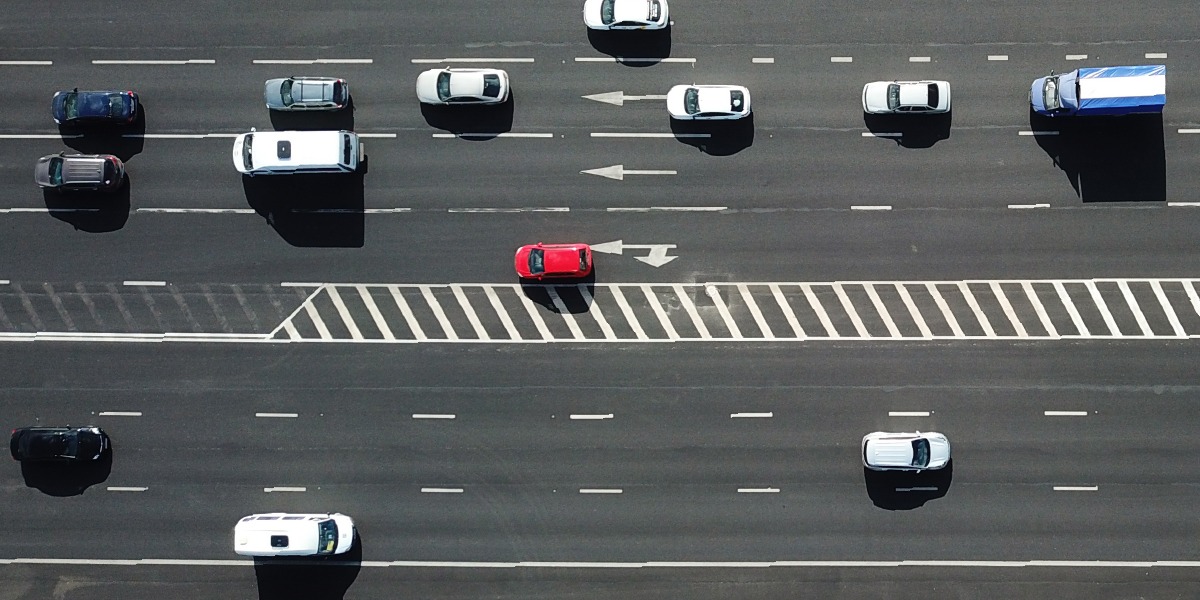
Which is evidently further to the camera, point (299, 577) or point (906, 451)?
point (299, 577)

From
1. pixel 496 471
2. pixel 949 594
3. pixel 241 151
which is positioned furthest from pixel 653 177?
pixel 949 594

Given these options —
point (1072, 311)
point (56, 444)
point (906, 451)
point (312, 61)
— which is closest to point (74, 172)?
point (312, 61)

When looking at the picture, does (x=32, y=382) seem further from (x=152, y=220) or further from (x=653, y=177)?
(x=653, y=177)

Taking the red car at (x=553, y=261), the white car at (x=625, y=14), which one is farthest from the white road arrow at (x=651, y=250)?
the white car at (x=625, y=14)

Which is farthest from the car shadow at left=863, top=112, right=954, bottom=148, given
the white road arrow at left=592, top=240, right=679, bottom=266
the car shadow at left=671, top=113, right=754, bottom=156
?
the white road arrow at left=592, top=240, right=679, bottom=266

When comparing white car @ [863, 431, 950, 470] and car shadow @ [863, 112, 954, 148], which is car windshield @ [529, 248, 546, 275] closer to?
car shadow @ [863, 112, 954, 148]

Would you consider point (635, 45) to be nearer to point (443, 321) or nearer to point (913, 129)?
point (913, 129)
